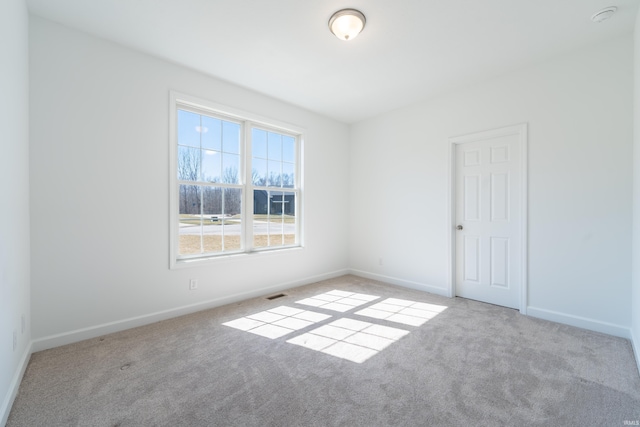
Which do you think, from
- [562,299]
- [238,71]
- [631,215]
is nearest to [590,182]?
[631,215]

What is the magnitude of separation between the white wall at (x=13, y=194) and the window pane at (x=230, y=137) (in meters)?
1.82

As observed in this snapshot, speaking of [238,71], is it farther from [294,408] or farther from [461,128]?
[294,408]

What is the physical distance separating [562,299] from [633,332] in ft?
1.84

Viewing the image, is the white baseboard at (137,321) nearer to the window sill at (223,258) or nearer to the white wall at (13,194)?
the white wall at (13,194)

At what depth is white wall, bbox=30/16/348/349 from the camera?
2.45 metres

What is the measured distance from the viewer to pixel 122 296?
285 centimetres

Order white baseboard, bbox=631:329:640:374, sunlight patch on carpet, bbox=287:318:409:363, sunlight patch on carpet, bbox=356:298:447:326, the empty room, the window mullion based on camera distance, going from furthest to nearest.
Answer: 1. the window mullion
2. sunlight patch on carpet, bbox=356:298:447:326
3. sunlight patch on carpet, bbox=287:318:409:363
4. white baseboard, bbox=631:329:640:374
5. the empty room

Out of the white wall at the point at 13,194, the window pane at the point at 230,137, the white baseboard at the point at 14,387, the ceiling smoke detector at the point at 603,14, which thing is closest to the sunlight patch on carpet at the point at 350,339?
the white baseboard at the point at 14,387

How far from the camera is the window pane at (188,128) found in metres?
3.36

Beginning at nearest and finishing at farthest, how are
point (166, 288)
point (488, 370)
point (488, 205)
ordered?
1. point (488, 370)
2. point (166, 288)
3. point (488, 205)

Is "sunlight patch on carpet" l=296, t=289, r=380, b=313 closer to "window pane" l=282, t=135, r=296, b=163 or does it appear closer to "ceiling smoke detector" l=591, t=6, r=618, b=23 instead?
"window pane" l=282, t=135, r=296, b=163

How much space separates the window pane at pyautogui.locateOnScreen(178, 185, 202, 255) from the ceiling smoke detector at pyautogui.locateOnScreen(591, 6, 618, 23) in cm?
424

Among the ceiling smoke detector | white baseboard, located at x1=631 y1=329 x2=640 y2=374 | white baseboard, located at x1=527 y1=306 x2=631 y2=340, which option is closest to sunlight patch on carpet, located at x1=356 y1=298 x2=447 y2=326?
white baseboard, located at x1=527 y1=306 x2=631 y2=340

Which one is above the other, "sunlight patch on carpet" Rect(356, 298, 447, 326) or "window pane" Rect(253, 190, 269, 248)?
"window pane" Rect(253, 190, 269, 248)
